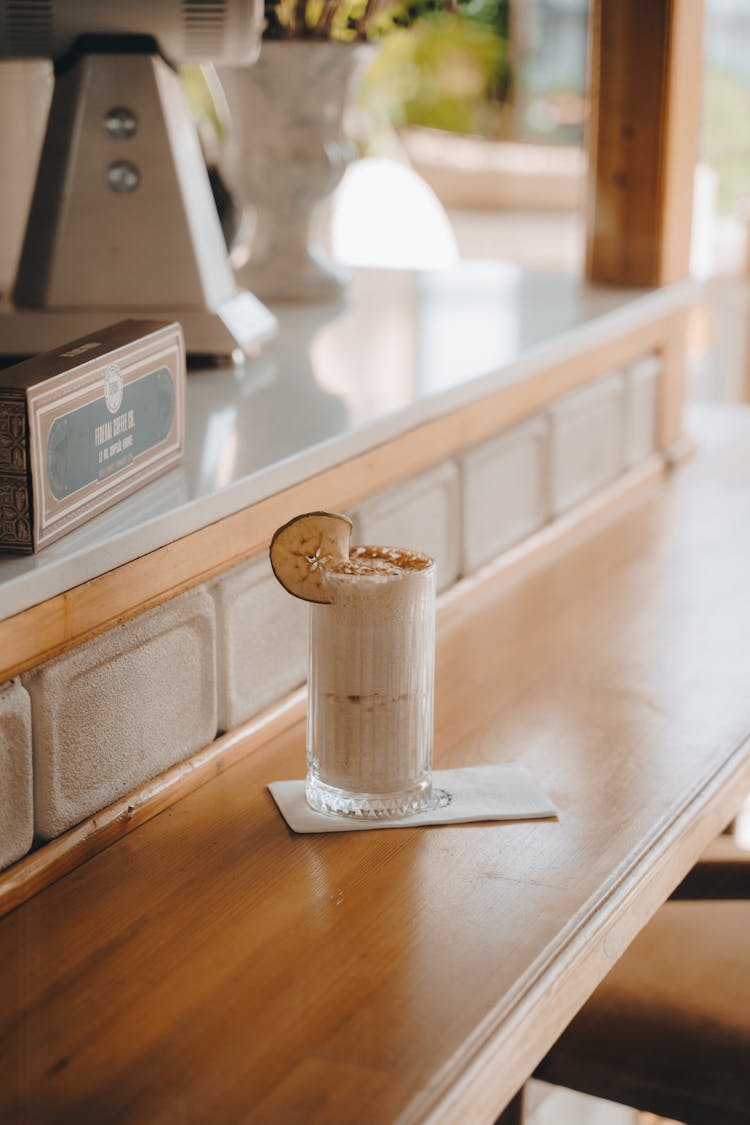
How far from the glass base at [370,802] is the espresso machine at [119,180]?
0.57m

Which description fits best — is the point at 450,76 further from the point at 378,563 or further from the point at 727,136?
the point at 378,563

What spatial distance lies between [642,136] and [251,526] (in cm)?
107

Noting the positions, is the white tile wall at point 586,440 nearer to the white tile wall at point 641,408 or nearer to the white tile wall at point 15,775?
the white tile wall at point 641,408

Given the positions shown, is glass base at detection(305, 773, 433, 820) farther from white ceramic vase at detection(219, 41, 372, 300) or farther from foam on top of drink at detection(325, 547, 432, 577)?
white ceramic vase at detection(219, 41, 372, 300)

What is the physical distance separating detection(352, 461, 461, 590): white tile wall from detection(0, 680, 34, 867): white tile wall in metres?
0.44

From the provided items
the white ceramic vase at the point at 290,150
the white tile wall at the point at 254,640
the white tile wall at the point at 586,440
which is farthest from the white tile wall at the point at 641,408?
the white tile wall at the point at 254,640

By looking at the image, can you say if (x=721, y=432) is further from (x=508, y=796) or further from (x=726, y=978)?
(x=508, y=796)

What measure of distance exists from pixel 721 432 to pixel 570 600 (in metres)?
0.80

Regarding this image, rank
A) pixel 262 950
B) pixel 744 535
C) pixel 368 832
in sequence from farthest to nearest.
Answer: pixel 744 535
pixel 368 832
pixel 262 950

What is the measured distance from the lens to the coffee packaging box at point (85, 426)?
831 mm

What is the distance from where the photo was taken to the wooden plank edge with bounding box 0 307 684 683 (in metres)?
0.85

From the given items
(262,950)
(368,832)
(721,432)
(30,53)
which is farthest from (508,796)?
(721,432)

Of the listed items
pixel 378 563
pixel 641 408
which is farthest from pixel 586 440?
pixel 378 563

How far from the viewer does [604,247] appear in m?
1.92
